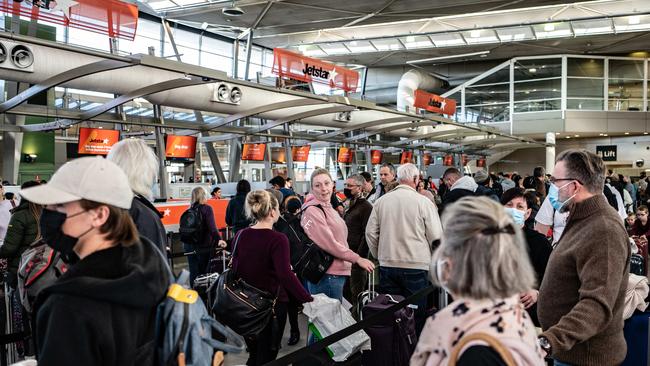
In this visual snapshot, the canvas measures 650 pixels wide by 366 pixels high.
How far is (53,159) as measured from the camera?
14859 millimetres

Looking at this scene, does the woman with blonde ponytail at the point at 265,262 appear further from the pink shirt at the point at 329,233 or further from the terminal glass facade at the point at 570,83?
the terminal glass facade at the point at 570,83

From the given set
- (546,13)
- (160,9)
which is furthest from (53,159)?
(546,13)

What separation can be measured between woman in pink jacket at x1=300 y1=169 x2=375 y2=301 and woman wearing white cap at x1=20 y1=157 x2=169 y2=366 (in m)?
2.94

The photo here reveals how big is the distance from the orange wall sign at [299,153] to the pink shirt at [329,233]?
1162 cm

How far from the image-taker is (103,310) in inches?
61.4

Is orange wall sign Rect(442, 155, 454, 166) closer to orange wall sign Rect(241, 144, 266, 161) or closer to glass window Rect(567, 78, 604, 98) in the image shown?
glass window Rect(567, 78, 604, 98)

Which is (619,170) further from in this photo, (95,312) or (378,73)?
(95,312)

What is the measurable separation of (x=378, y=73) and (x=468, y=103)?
609 cm

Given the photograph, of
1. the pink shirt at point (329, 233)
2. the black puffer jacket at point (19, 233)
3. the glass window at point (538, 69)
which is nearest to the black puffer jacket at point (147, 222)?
the pink shirt at point (329, 233)

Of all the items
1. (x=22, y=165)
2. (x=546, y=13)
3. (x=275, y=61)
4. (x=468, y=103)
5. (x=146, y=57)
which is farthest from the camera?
(x=468, y=103)

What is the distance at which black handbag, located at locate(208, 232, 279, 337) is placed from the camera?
3773mm

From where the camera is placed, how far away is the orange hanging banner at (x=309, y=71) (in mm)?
12906

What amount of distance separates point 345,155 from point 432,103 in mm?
4196

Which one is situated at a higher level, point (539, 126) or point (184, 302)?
point (539, 126)
